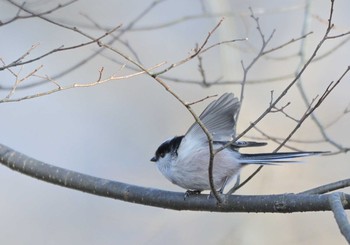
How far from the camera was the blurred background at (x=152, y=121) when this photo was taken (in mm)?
5625

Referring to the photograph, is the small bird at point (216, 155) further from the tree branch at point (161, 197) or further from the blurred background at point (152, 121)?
the blurred background at point (152, 121)

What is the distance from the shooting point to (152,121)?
6746mm

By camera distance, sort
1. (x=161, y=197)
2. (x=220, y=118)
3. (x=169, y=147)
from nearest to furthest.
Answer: (x=161, y=197)
(x=220, y=118)
(x=169, y=147)

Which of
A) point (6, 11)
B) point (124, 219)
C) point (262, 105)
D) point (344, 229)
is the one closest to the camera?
point (344, 229)

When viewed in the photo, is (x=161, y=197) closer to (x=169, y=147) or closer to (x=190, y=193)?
(x=190, y=193)

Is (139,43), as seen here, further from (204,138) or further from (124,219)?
(204,138)

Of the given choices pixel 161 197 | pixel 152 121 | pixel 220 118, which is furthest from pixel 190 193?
pixel 152 121

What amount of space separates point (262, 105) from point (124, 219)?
1.49 meters

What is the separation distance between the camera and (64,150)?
7066mm

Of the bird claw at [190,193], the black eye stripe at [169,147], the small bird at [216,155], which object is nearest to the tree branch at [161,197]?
the bird claw at [190,193]

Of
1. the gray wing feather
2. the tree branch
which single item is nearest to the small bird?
the gray wing feather

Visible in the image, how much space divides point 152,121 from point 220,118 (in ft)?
11.4

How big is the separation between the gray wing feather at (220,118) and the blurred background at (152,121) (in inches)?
74.8

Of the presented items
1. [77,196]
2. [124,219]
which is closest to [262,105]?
[124,219]
